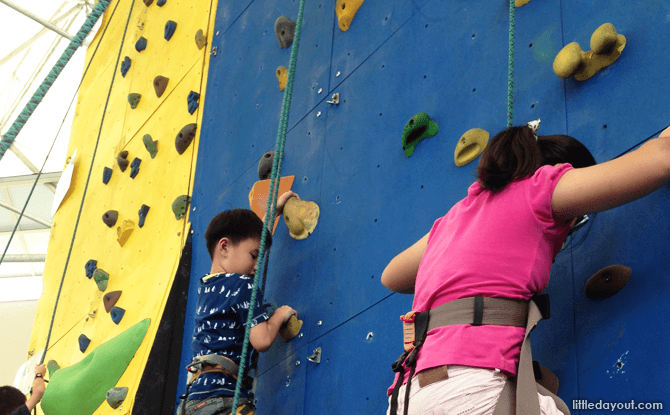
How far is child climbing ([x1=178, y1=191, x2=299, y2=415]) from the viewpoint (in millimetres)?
1773

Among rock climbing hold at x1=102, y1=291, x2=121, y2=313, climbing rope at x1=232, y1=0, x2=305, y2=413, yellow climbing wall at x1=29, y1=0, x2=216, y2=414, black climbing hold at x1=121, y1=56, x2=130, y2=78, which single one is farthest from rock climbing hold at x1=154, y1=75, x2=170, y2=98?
climbing rope at x1=232, y1=0, x2=305, y2=413

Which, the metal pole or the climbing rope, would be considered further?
the metal pole

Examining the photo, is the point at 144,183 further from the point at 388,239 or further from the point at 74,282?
the point at 388,239

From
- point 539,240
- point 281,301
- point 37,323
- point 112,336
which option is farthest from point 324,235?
point 37,323

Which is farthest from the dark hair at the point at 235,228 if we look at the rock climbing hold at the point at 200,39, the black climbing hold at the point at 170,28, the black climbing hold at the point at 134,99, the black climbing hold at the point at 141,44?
the black climbing hold at the point at 141,44

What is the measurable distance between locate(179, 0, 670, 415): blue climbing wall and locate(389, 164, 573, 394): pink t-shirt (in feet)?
0.60

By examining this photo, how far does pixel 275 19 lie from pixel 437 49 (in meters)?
1.18

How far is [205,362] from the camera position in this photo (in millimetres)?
1800

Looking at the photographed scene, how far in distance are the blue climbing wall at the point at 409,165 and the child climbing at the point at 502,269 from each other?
0.17 meters

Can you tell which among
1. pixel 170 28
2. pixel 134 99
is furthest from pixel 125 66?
pixel 170 28

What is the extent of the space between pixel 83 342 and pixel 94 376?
0.46 metres

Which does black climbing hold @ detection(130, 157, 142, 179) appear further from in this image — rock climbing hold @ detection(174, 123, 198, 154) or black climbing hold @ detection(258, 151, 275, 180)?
black climbing hold @ detection(258, 151, 275, 180)

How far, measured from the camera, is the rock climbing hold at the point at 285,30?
2605 millimetres

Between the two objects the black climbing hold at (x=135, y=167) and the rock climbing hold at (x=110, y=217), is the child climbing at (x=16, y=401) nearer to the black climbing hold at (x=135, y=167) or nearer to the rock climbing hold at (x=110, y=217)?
the rock climbing hold at (x=110, y=217)
